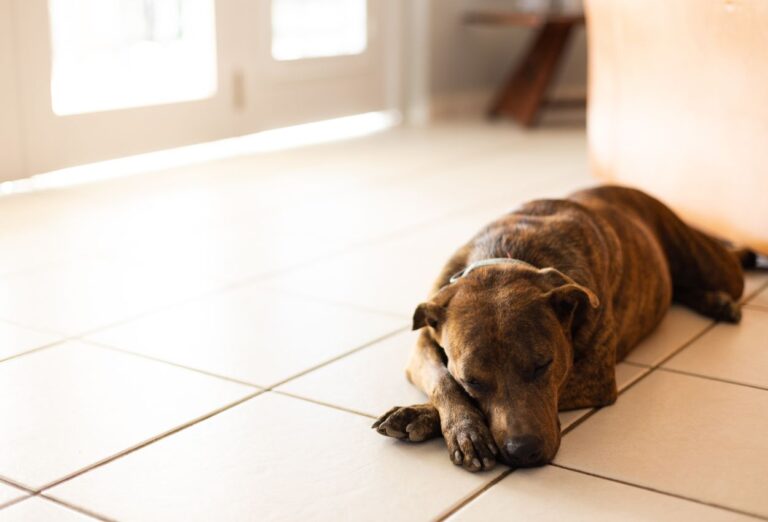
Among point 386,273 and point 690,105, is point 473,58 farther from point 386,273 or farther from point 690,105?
→ point 386,273

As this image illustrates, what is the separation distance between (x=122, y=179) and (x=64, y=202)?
16.9 inches

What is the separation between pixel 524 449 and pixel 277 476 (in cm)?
37

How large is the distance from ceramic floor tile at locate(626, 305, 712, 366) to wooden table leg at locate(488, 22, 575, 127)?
10.0 ft

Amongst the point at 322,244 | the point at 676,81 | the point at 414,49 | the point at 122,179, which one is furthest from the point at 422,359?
the point at 414,49

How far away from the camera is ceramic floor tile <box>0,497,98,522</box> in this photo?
1.44m

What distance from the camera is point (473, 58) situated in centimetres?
593

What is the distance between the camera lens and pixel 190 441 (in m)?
1.71

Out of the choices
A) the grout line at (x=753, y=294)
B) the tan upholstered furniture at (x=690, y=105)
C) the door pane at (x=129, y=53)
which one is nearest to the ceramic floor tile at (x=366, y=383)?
the grout line at (x=753, y=294)

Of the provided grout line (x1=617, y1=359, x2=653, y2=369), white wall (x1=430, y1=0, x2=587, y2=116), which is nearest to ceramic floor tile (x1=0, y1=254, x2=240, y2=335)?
grout line (x1=617, y1=359, x2=653, y2=369)

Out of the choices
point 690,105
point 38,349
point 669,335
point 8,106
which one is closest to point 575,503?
point 669,335

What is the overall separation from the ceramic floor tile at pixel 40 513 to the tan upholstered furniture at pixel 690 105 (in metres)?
1.87

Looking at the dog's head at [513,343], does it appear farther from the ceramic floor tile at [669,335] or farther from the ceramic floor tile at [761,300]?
the ceramic floor tile at [761,300]

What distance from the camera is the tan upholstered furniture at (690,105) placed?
2643 millimetres

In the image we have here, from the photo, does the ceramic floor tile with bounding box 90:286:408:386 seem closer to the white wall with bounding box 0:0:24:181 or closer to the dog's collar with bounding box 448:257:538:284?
the dog's collar with bounding box 448:257:538:284
